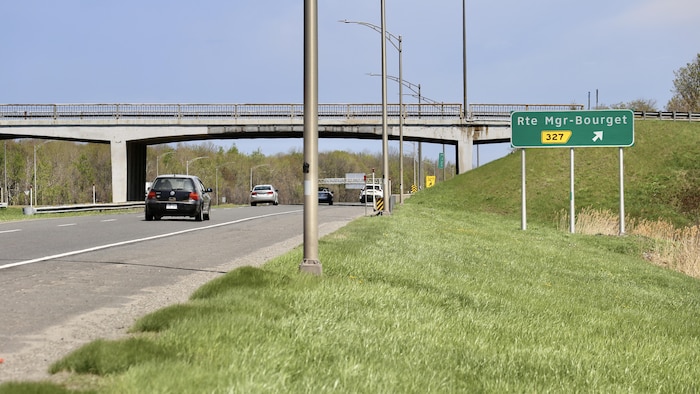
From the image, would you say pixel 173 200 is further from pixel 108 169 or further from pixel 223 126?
pixel 108 169

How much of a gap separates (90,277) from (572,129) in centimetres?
2909

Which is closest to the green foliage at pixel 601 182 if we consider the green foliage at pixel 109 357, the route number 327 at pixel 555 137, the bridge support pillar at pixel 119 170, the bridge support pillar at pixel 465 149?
the bridge support pillar at pixel 465 149

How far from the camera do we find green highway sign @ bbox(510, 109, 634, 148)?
118 ft

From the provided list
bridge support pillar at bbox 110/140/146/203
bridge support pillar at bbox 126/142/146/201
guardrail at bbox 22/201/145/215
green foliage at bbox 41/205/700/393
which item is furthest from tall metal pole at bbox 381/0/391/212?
bridge support pillar at bbox 126/142/146/201

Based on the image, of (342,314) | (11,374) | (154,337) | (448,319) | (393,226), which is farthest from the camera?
(393,226)

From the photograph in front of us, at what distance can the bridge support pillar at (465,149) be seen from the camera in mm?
63031

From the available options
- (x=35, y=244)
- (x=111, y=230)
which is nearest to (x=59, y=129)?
(x=111, y=230)

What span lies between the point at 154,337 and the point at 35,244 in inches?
431

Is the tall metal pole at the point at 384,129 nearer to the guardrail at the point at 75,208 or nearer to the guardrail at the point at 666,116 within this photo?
the guardrail at the point at 75,208

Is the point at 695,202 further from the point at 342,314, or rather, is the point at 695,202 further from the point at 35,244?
the point at 342,314

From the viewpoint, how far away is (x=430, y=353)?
255 inches

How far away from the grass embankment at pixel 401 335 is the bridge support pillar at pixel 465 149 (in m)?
47.2

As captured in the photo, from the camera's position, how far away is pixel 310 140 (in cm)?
1041

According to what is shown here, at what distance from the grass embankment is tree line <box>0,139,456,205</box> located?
152 feet
